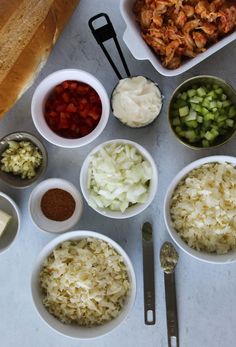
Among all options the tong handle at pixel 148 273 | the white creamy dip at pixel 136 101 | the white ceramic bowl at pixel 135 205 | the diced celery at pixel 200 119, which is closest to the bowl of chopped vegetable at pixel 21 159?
the white ceramic bowl at pixel 135 205

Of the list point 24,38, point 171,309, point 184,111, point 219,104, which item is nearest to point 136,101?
point 184,111

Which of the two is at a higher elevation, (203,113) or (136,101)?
(136,101)

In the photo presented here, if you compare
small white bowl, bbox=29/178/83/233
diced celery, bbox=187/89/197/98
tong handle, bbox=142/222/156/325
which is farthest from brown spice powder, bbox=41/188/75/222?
diced celery, bbox=187/89/197/98

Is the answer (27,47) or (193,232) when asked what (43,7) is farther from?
(193,232)

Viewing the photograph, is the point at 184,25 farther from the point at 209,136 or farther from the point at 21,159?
the point at 21,159

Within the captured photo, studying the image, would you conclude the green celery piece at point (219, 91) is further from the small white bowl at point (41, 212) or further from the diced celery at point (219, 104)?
the small white bowl at point (41, 212)

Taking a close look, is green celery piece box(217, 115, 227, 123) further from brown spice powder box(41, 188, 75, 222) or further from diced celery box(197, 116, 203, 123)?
brown spice powder box(41, 188, 75, 222)
